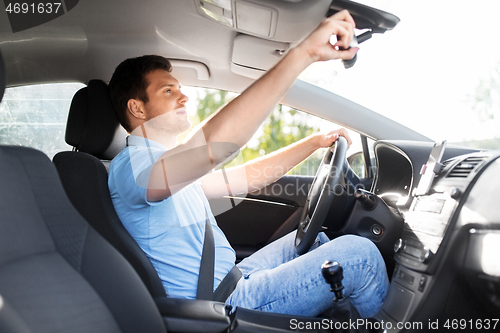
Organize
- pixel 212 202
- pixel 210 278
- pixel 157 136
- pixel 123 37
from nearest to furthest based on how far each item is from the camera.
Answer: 1. pixel 210 278
2. pixel 157 136
3. pixel 123 37
4. pixel 212 202

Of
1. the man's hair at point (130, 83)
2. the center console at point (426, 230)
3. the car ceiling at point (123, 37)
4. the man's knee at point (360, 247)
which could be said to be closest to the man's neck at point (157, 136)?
the man's hair at point (130, 83)

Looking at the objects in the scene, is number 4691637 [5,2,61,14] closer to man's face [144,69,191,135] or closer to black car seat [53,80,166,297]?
man's face [144,69,191,135]

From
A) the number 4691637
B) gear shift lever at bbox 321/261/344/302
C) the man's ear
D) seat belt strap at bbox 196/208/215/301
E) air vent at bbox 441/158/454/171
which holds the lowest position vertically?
seat belt strap at bbox 196/208/215/301

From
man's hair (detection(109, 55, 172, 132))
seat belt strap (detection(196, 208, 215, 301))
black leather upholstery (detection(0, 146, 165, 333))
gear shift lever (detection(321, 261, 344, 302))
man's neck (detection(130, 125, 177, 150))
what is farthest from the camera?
man's hair (detection(109, 55, 172, 132))

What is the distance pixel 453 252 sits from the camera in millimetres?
1071

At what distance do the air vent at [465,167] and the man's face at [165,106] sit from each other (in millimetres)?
919

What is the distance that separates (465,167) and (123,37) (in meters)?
1.52

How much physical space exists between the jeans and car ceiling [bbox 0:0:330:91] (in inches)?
33.9

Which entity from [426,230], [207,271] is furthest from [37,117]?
[426,230]

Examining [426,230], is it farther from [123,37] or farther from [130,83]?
[123,37]

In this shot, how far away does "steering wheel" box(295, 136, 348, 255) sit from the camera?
1279 mm

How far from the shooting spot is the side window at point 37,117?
5.31 feet

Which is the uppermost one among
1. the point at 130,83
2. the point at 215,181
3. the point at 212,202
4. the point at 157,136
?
the point at 130,83

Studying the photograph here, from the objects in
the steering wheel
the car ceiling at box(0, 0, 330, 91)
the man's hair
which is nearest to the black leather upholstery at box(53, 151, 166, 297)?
the man's hair
